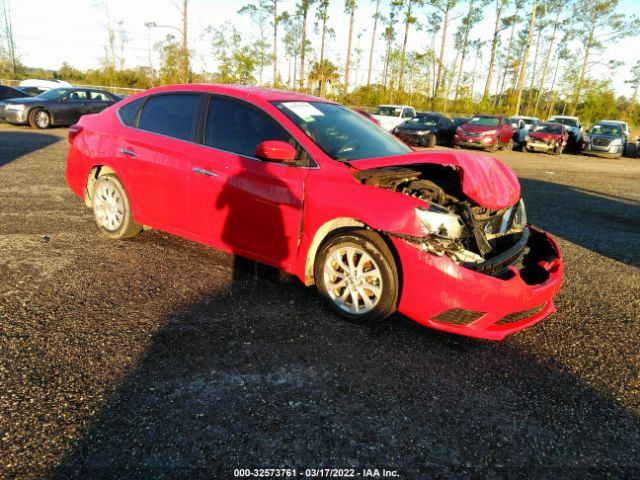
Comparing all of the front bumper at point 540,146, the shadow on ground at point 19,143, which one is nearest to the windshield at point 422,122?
the front bumper at point 540,146

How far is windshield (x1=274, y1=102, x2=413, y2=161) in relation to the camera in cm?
367

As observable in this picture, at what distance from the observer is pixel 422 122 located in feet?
69.9

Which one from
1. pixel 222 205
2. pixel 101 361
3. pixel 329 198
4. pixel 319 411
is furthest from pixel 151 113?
pixel 319 411

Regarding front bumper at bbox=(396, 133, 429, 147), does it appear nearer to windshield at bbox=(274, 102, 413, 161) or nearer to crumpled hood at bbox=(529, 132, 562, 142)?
crumpled hood at bbox=(529, 132, 562, 142)

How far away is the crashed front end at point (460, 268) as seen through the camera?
2943 millimetres

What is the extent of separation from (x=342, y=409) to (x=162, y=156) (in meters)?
2.87

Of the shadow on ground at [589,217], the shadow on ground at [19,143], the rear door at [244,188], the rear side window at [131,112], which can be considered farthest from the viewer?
the shadow on ground at [19,143]

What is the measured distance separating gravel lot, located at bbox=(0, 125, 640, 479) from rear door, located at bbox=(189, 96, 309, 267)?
0.43 meters

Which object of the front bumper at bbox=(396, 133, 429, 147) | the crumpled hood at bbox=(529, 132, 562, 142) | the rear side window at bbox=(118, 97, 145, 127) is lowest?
the front bumper at bbox=(396, 133, 429, 147)

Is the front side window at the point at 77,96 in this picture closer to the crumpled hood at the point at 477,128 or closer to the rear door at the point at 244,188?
the crumpled hood at the point at 477,128

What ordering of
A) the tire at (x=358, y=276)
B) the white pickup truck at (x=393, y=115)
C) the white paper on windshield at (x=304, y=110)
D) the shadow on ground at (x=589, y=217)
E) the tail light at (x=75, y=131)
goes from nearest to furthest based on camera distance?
the tire at (x=358, y=276) → the white paper on windshield at (x=304, y=110) → the tail light at (x=75, y=131) → the shadow on ground at (x=589, y=217) → the white pickup truck at (x=393, y=115)

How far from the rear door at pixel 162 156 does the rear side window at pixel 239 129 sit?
211 millimetres

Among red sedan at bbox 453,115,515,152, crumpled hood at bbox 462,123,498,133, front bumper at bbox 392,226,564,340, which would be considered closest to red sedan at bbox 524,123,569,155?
red sedan at bbox 453,115,515,152

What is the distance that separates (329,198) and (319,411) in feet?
4.92
